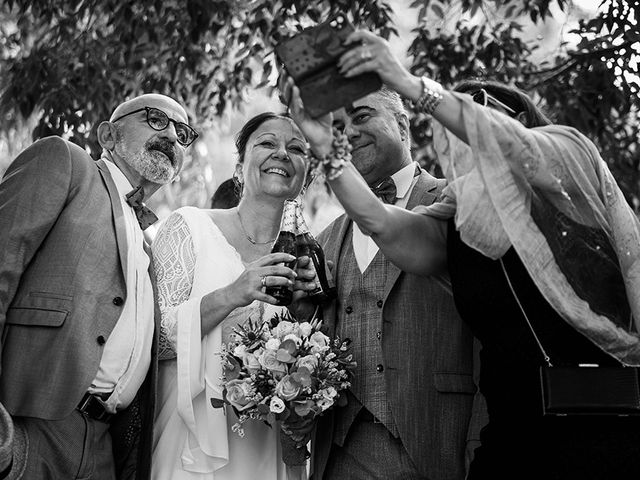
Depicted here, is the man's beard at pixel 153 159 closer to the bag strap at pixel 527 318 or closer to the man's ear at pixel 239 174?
the man's ear at pixel 239 174

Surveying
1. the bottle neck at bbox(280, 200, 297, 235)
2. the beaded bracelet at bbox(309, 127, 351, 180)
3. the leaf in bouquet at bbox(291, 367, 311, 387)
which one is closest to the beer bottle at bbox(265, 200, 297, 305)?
the bottle neck at bbox(280, 200, 297, 235)

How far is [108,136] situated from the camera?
17.5ft

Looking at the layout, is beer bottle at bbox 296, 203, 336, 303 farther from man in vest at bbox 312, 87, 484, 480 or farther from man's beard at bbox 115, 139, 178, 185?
man's beard at bbox 115, 139, 178, 185

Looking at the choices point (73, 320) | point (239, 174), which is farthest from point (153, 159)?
point (73, 320)

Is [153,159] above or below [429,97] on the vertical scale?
above

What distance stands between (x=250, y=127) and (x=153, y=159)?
22.9 inches

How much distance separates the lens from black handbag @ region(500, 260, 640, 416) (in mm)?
3320

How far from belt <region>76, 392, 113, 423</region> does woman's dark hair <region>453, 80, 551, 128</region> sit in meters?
2.12

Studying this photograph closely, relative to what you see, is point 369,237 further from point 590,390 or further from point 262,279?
point 590,390

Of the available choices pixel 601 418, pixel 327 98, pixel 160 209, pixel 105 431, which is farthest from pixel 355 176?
pixel 160 209

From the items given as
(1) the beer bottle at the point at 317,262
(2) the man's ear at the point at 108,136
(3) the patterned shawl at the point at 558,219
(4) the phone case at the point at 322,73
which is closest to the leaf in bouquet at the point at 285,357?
(1) the beer bottle at the point at 317,262

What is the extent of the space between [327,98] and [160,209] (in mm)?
10130

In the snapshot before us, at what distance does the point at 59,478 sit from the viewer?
4.20 m

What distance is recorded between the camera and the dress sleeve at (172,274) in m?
4.76
